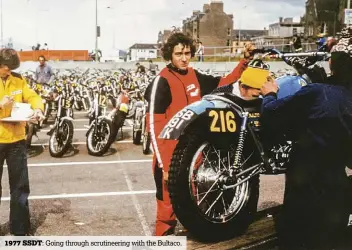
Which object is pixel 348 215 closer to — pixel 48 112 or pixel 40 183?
pixel 40 183

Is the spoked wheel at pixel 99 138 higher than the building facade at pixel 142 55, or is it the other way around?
the building facade at pixel 142 55

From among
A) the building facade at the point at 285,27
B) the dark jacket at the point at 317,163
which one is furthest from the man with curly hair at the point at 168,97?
the building facade at the point at 285,27

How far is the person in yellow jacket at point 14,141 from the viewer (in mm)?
3730

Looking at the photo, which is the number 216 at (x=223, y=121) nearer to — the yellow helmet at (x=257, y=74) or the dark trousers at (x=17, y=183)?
the yellow helmet at (x=257, y=74)

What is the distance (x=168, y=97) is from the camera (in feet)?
10.8

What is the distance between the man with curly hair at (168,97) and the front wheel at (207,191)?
0.85 ft

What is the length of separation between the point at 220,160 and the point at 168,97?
1.90 ft

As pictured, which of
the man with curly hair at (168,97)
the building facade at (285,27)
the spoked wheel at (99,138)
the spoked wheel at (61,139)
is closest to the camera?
the man with curly hair at (168,97)

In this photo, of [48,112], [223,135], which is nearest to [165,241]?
[223,135]

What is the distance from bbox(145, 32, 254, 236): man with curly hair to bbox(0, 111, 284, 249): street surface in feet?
1.24

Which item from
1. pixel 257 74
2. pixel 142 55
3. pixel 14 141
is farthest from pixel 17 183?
pixel 142 55

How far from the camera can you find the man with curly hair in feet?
10.6

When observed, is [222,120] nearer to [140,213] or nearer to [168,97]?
[168,97]

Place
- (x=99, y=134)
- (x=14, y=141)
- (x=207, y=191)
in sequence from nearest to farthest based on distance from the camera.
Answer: (x=207, y=191) → (x=14, y=141) → (x=99, y=134)
